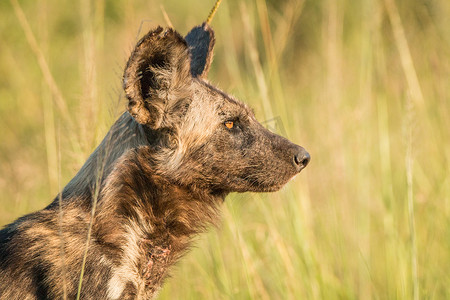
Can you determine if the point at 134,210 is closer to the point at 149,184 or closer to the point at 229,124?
the point at 149,184

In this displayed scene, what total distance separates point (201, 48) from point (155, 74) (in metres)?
0.83

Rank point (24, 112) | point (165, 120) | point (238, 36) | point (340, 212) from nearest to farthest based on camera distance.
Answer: point (165, 120), point (340, 212), point (24, 112), point (238, 36)

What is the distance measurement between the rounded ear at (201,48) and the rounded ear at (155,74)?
0.50 meters

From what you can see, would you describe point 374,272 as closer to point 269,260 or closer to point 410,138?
point 269,260

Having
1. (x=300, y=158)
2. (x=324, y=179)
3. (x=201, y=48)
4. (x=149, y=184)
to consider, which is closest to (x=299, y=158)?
(x=300, y=158)

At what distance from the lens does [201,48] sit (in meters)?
3.81

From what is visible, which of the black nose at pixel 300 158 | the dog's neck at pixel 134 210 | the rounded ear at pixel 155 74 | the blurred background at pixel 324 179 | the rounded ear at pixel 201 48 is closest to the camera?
the rounded ear at pixel 155 74

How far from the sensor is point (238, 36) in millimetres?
12719

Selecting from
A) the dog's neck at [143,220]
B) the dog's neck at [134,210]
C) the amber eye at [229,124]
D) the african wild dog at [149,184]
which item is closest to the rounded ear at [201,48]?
the african wild dog at [149,184]

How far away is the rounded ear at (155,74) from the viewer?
9.12 ft

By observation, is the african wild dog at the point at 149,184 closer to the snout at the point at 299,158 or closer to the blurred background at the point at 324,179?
the snout at the point at 299,158

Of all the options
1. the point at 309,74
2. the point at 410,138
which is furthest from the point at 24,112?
the point at 410,138

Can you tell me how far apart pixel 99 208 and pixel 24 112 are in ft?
19.3

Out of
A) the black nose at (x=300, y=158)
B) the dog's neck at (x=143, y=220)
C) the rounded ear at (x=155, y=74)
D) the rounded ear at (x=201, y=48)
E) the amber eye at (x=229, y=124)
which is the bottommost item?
the dog's neck at (x=143, y=220)
